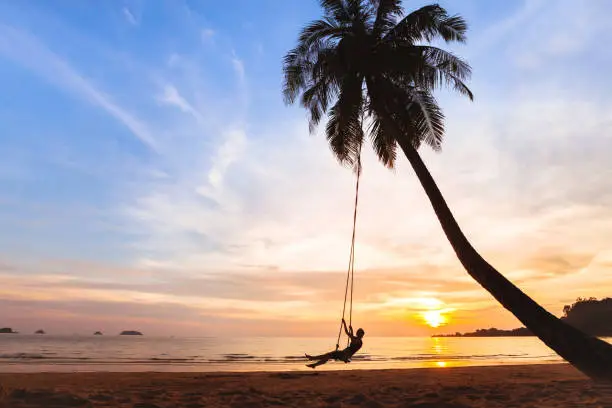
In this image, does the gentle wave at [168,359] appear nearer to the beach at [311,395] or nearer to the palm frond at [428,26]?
the beach at [311,395]

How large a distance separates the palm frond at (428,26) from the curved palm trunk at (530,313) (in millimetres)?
4374

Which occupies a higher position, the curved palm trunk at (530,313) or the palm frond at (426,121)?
A: the palm frond at (426,121)

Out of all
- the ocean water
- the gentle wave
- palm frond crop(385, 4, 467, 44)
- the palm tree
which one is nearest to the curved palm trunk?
the palm tree

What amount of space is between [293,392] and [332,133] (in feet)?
25.3

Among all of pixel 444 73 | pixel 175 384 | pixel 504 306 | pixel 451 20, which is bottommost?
pixel 175 384

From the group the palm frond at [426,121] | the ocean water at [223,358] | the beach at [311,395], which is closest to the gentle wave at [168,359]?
the ocean water at [223,358]

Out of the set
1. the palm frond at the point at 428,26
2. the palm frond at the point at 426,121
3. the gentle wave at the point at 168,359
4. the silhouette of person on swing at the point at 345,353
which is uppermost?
the palm frond at the point at 428,26

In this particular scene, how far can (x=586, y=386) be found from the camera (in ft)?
35.5

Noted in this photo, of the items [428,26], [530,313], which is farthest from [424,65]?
[530,313]

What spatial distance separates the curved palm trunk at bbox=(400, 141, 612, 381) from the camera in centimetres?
1066

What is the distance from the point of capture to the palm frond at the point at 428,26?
1370 centimetres

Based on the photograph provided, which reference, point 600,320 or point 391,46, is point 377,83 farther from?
point 600,320

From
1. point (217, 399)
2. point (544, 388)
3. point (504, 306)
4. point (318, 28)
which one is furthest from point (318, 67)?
point (544, 388)

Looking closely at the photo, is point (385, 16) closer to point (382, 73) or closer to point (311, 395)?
point (382, 73)
